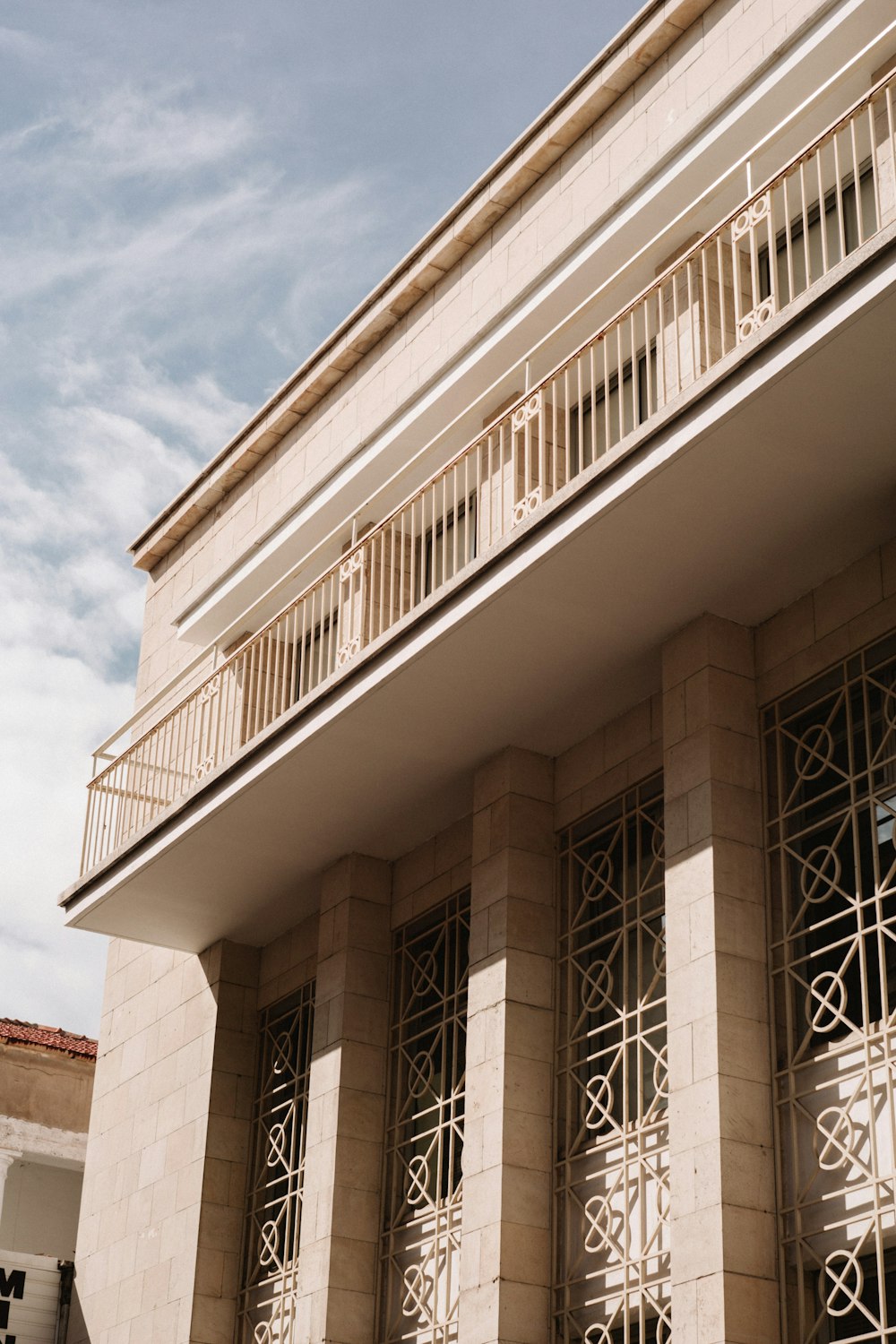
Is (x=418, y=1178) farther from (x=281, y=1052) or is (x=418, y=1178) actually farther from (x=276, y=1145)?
(x=281, y=1052)

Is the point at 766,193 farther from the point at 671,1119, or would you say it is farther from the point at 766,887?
the point at 671,1119

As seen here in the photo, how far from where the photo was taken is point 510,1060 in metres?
11.9

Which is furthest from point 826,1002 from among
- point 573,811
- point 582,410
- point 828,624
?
point 582,410

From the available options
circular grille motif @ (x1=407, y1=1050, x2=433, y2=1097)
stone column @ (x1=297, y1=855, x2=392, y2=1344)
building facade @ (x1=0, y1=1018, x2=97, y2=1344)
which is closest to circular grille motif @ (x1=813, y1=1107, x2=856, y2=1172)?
circular grille motif @ (x1=407, y1=1050, x2=433, y2=1097)

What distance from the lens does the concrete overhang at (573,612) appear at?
10.1 meters

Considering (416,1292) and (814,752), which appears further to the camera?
(416,1292)

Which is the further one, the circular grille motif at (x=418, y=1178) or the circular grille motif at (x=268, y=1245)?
the circular grille motif at (x=268, y=1245)

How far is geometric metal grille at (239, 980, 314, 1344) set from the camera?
14195mm

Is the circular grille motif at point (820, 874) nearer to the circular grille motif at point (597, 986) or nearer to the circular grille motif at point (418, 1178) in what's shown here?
the circular grille motif at point (597, 986)

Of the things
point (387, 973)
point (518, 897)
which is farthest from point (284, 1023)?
point (518, 897)

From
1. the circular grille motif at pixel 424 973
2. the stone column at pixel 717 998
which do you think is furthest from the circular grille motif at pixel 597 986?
the circular grille motif at pixel 424 973

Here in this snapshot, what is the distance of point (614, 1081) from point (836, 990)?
80.1 inches

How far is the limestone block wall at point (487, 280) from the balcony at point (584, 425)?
3.30 ft

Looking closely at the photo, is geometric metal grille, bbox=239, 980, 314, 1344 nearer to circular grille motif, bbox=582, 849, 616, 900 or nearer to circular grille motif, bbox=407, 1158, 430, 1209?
circular grille motif, bbox=407, 1158, 430, 1209
